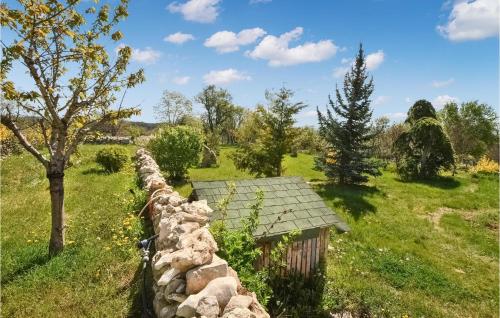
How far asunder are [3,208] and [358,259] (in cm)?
1176

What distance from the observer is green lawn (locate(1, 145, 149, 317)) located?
218 inches

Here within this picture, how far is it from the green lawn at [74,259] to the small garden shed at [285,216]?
219 centimetres

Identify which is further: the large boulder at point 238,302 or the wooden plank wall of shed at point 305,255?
the wooden plank wall of shed at point 305,255

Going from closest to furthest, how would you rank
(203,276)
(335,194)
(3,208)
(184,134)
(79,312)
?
(203,276) → (79,312) → (3,208) → (335,194) → (184,134)

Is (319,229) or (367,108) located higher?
(367,108)

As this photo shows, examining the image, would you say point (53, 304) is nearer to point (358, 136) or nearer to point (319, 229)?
point (319, 229)

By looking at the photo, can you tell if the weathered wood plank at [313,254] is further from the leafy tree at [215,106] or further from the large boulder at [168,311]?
the leafy tree at [215,106]

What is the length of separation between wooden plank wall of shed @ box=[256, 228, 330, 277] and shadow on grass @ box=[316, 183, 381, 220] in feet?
22.5

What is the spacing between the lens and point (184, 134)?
1938cm

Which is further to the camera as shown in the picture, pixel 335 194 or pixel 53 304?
pixel 335 194

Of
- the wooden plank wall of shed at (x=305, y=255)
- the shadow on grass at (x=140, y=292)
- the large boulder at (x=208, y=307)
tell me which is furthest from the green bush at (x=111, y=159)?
the large boulder at (x=208, y=307)

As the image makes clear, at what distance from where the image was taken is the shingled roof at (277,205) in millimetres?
7062

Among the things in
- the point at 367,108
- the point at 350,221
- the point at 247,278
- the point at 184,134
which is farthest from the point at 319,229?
the point at 367,108

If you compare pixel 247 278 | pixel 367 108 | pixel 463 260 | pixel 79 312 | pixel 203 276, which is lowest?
pixel 463 260
